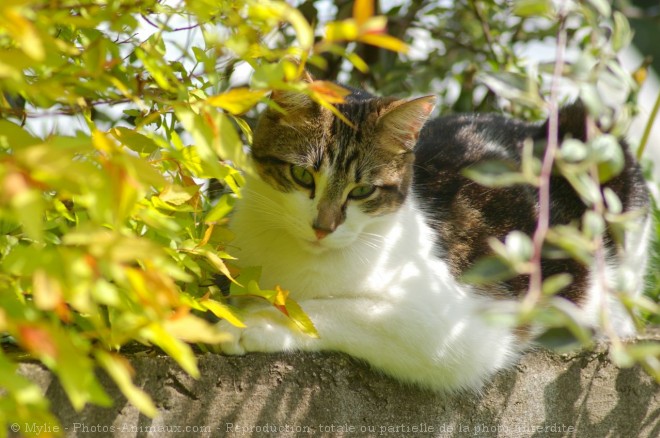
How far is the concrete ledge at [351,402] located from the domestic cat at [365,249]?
6 cm

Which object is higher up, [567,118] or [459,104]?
[567,118]

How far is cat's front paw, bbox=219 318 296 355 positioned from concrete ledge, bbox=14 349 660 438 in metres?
0.03

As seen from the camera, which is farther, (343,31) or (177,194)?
(177,194)

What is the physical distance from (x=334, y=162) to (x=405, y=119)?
26 centimetres

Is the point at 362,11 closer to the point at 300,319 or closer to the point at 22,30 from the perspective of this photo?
the point at 22,30

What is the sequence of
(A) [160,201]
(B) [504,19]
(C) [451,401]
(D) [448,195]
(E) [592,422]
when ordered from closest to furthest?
(A) [160,201]
(C) [451,401]
(E) [592,422]
(D) [448,195]
(B) [504,19]

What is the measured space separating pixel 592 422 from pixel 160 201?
1.47m

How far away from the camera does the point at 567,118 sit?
3076mm

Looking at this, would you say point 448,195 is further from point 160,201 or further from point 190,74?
point 160,201

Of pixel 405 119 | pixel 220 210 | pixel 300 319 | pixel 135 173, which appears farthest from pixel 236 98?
pixel 405 119

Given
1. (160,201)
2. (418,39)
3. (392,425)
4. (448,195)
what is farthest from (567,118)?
(160,201)

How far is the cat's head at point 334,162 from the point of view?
2.29 m

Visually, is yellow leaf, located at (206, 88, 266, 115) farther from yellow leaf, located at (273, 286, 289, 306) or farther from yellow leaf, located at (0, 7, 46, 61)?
yellow leaf, located at (273, 286, 289, 306)

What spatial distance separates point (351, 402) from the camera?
2.07 m
